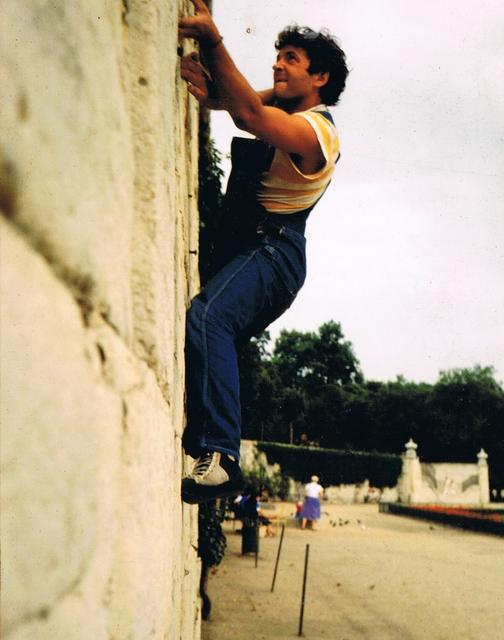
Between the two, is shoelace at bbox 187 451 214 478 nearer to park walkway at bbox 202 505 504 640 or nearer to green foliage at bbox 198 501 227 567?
green foliage at bbox 198 501 227 567

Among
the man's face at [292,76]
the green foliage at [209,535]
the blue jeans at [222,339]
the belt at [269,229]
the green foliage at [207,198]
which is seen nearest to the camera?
the blue jeans at [222,339]

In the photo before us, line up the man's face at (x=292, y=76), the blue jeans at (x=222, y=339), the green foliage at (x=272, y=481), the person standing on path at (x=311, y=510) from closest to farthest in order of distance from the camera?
1. the blue jeans at (x=222, y=339)
2. the man's face at (x=292, y=76)
3. the person standing on path at (x=311, y=510)
4. the green foliage at (x=272, y=481)

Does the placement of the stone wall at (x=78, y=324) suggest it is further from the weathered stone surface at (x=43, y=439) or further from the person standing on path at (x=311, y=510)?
the person standing on path at (x=311, y=510)

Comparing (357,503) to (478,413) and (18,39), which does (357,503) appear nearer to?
(478,413)

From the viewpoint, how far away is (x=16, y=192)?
20.2 inches

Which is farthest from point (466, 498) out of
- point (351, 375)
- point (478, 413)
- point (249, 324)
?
point (249, 324)

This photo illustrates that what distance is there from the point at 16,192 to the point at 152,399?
503 mm

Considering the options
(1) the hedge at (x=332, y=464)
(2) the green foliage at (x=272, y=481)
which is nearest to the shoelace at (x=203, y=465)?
(2) the green foliage at (x=272, y=481)

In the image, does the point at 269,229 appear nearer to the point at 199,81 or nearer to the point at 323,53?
the point at 199,81

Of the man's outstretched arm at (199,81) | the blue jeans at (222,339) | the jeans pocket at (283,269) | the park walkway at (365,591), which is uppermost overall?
the man's outstretched arm at (199,81)

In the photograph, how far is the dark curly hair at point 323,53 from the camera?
7.00 feet

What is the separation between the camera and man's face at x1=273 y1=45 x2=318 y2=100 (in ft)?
6.89

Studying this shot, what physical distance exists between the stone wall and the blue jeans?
0.73 metres

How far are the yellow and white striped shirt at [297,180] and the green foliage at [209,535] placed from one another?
660 centimetres
